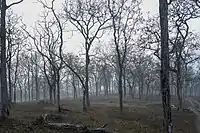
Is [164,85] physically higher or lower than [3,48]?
lower

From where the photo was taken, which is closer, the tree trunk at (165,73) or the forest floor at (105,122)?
the tree trunk at (165,73)

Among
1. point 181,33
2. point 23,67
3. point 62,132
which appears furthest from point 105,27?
point 23,67

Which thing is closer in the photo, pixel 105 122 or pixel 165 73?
pixel 165 73

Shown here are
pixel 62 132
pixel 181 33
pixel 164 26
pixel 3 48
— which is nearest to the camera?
pixel 164 26

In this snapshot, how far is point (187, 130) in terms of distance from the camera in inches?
1082

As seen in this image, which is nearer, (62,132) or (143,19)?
(62,132)

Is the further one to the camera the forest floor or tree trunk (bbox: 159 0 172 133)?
the forest floor

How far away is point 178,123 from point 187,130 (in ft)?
10.6

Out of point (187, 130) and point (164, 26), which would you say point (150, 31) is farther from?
point (164, 26)

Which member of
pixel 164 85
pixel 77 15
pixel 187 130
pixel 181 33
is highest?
pixel 77 15

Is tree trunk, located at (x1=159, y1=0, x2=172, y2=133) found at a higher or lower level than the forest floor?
higher

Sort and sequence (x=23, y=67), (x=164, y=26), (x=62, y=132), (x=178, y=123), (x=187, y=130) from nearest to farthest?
(x=164, y=26)
(x=62, y=132)
(x=187, y=130)
(x=178, y=123)
(x=23, y=67)

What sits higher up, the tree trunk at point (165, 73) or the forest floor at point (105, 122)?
the tree trunk at point (165, 73)

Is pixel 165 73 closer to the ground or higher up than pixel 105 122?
higher up
